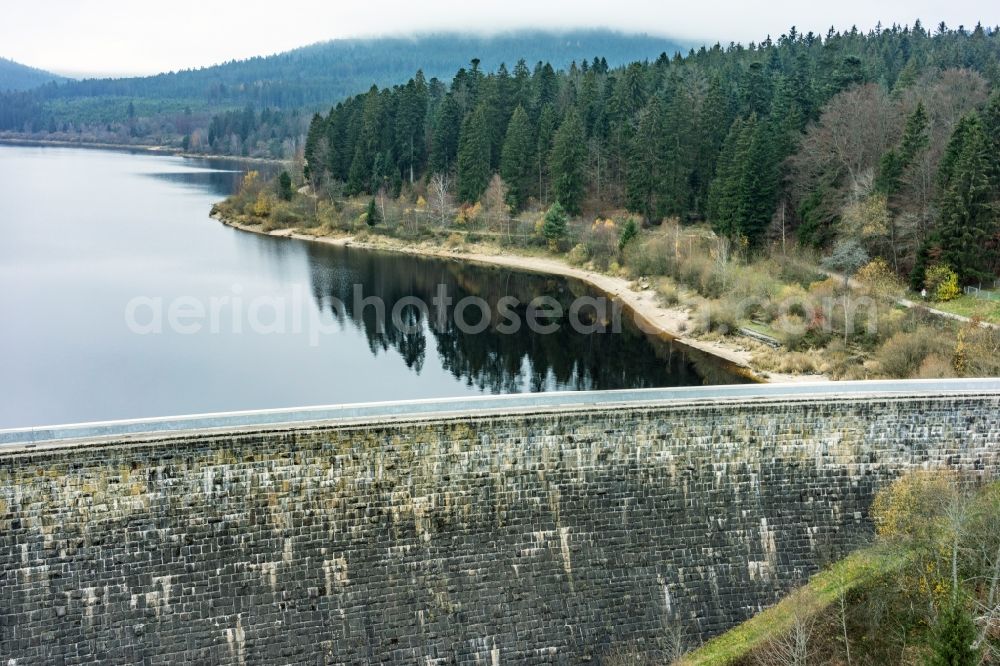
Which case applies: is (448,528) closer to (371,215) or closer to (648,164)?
(648,164)

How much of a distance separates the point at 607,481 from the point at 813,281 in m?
29.3

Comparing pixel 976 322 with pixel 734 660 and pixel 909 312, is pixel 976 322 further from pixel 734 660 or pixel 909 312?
pixel 734 660

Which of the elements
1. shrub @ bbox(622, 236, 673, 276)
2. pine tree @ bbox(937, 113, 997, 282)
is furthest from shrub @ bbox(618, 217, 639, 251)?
pine tree @ bbox(937, 113, 997, 282)

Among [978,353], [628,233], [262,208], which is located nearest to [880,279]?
[978,353]

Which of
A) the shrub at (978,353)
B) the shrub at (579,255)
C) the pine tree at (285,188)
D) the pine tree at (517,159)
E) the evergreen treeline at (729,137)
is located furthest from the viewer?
the pine tree at (285,188)

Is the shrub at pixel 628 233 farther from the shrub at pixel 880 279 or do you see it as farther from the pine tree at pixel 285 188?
the pine tree at pixel 285 188

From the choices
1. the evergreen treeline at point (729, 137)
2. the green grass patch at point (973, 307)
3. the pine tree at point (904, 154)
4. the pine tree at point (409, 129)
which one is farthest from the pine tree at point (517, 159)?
the green grass patch at point (973, 307)

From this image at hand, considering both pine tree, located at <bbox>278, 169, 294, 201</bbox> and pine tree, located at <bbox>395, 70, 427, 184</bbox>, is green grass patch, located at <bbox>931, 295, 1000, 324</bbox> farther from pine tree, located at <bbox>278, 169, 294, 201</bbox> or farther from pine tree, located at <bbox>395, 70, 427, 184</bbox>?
pine tree, located at <bbox>278, 169, 294, 201</bbox>

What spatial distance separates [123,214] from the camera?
8719 cm

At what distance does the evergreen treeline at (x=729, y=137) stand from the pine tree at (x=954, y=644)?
95.7ft

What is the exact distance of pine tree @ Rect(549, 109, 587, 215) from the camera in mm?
73250

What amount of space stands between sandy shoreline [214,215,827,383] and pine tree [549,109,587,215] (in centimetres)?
603

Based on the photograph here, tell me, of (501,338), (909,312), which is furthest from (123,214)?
(909,312)

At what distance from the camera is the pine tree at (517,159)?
77750 millimetres
